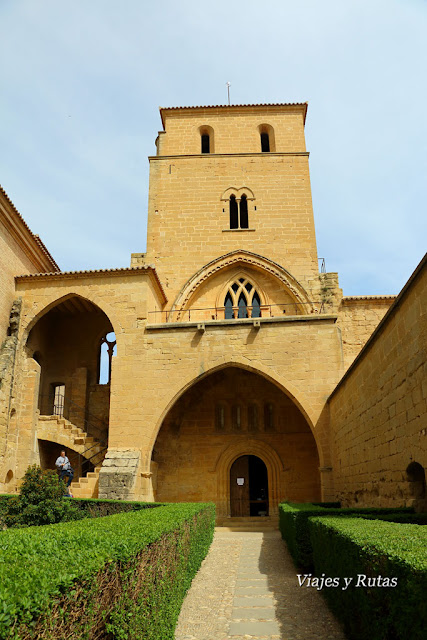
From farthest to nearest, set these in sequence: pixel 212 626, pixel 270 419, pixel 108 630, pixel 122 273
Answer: pixel 270 419, pixel 122 273, pixel 212 626, pixel 108 630

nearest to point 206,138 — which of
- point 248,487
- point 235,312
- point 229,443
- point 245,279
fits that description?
point 245,279

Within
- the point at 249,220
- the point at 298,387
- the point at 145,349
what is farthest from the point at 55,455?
the point at 249,220

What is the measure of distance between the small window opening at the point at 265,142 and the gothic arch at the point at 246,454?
12.8 meters

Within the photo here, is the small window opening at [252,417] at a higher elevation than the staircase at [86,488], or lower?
higher

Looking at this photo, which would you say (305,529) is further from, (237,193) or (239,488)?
(237,193)

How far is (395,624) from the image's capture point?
2.96 metres

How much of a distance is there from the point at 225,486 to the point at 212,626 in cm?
1164

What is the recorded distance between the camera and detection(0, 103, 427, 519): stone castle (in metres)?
14.0

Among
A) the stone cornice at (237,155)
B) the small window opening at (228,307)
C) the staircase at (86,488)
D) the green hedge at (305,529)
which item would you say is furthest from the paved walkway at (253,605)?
the stone cornice at (237,155)

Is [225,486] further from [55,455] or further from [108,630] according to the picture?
[108,630]

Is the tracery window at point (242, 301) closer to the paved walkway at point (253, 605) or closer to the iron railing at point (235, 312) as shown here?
the iron railing at point (235, 312)

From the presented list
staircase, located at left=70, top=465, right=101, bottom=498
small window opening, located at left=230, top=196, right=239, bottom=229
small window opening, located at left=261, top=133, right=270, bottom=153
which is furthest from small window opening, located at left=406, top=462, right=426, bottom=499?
small window opening, located at left=261, top=133, right=270, bottom=153

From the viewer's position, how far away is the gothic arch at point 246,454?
1631cm

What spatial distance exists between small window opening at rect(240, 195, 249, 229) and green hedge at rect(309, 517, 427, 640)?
16214mm
